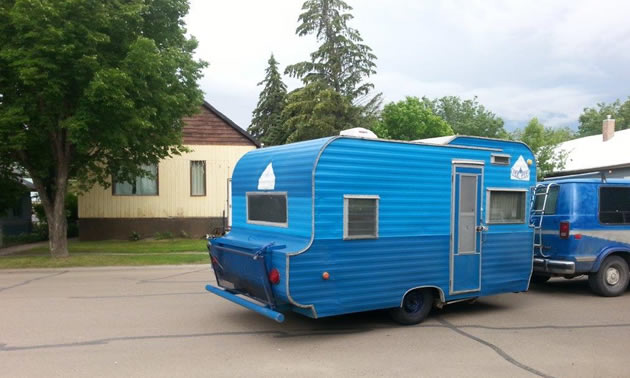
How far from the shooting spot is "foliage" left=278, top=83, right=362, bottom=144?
2861 centimetres

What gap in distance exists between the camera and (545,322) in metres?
7.28

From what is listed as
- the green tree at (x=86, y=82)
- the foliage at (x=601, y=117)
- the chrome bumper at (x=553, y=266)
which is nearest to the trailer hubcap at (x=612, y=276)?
the chrome bumper at (x=553, y=266)

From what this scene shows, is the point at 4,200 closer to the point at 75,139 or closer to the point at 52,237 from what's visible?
the point at 52,237

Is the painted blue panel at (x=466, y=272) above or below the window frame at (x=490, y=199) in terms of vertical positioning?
below

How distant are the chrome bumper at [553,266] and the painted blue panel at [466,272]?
2.37m

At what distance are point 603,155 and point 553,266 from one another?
24.0m

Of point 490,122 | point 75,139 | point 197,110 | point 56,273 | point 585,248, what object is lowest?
point 56,273

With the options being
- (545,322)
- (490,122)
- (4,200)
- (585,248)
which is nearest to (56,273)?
(4,200)

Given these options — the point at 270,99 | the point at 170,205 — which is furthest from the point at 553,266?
the point at 270,99

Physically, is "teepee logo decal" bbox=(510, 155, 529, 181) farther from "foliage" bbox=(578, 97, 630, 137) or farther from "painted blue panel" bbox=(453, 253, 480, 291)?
"foliage" bbox=(578, 97, 630, 137)

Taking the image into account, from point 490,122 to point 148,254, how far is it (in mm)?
36451

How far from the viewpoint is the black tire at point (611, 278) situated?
8.98 m

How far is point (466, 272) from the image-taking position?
7234 mm

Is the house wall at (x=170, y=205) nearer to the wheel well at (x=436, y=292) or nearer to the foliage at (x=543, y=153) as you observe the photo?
the foliage at (x=543, y=153)
